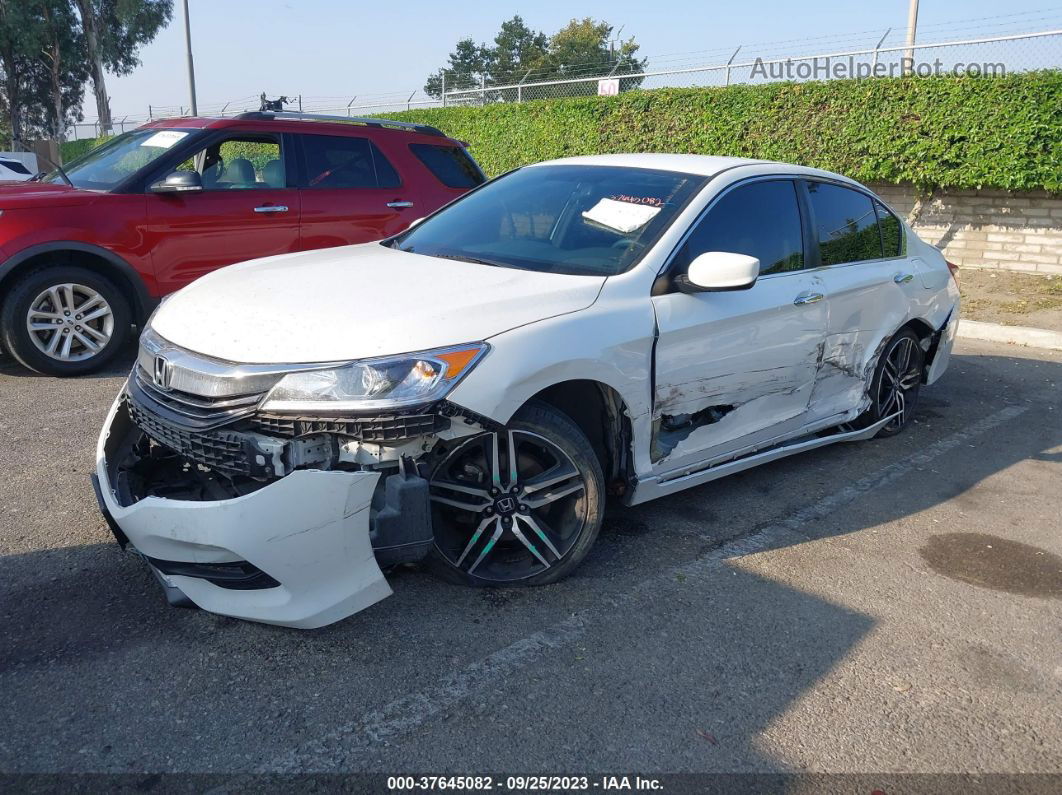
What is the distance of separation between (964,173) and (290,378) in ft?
38.4

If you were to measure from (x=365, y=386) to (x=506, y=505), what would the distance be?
742 mm

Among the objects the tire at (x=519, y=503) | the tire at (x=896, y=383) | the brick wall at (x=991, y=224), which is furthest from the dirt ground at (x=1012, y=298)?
the tire at (x=519, y=503)

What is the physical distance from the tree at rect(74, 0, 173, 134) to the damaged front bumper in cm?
4767

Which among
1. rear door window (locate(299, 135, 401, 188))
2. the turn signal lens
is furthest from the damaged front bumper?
rear door window (locate(299, 135, 401, 188))

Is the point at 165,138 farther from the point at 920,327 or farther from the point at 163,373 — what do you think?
the point at 920,327

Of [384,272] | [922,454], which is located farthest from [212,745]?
[922,454]

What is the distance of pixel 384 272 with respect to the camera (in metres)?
3.69

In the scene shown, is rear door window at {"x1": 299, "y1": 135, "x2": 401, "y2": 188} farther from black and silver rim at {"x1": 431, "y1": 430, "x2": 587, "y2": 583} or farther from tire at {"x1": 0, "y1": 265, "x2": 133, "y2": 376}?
black and silver rim at {"x1": 431, "y1": 430, "x2": 587, "y2": 583}

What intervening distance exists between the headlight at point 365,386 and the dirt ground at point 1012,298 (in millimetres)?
8400

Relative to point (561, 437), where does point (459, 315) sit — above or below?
above

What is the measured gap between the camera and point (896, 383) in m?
5.46

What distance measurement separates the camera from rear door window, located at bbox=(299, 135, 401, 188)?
23.6 feet

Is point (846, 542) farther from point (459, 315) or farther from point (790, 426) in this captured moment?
point (459, 315)

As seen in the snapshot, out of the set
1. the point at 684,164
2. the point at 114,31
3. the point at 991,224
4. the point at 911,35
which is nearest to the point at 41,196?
the point at 684,164
